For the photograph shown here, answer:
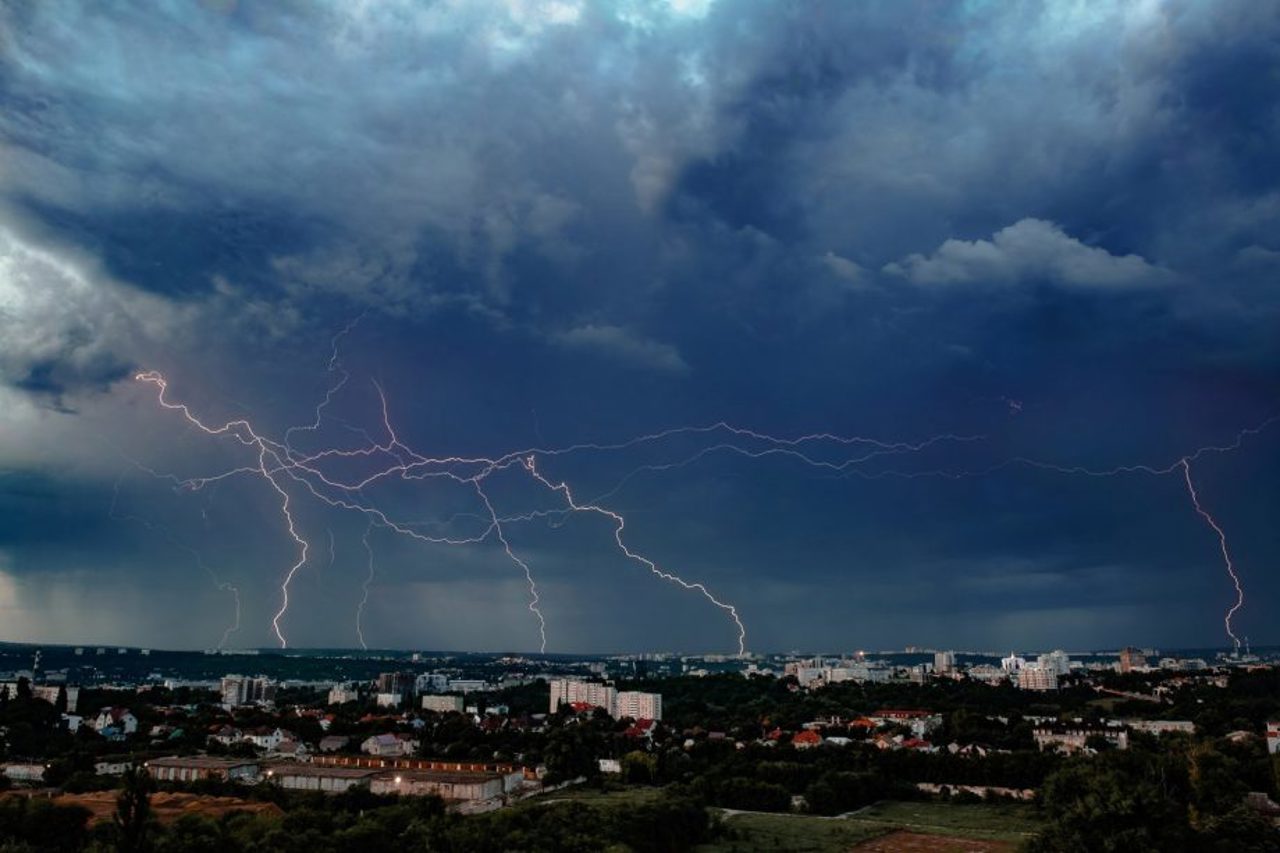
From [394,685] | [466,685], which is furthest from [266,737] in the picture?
[466,685]

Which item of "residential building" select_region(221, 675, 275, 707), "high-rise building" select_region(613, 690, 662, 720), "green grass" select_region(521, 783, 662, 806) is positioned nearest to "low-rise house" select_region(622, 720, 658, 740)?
"high-rise building" select_region(613, 690, 662, 720)

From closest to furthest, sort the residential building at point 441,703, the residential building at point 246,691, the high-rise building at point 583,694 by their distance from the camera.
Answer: the high-rise building at point 583,694 < the residential building at point 441,703 < the residential building at point 246,691

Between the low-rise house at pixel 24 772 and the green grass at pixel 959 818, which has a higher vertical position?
the low-rise house at pixel 24 772

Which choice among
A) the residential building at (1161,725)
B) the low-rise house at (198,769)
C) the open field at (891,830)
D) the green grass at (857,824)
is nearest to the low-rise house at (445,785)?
the green grass at (857,824)

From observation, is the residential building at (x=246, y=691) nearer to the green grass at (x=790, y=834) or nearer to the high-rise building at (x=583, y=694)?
the high-rise building at (x=583, y=694)

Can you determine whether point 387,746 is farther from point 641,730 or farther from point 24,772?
point 24,772
